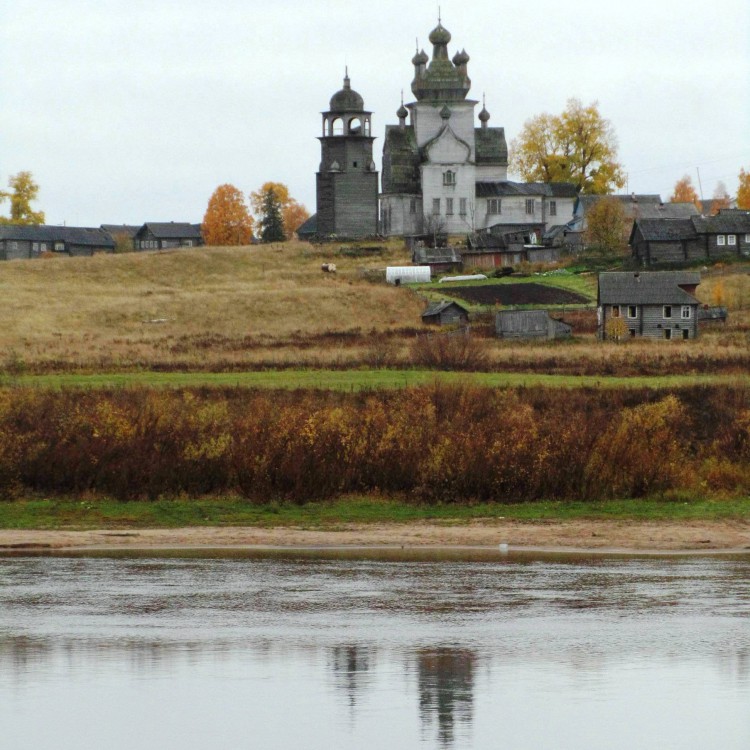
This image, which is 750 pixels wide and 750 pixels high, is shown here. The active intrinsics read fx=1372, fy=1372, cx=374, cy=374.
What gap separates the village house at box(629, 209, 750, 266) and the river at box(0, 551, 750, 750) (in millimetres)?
81486

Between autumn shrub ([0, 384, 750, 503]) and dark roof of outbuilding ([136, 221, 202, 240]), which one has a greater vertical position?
dark roof of outbuilding ([136, 221, 202, 240])

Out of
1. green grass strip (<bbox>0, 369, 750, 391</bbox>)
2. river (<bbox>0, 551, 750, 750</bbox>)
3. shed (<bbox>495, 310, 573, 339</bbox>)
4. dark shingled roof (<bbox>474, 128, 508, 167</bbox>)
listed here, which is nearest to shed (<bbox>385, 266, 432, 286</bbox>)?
dark shingled roof (<bbox>474, 128, 508, 167</bbox>)

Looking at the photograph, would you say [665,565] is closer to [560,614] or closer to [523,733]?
[560,614]

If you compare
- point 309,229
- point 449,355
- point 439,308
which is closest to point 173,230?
point 309,229

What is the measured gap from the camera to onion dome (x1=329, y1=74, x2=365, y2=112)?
115 meters

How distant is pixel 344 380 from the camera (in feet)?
151

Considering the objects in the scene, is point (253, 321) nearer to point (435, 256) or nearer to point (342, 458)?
point (435, 256)

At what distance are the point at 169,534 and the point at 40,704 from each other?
38.2ft

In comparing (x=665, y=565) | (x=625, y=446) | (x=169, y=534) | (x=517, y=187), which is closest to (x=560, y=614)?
(x=665, y=565)

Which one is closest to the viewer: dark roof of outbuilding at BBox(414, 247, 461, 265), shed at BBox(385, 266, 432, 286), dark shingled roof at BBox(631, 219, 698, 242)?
shed at BBox(385, 266, 432, 286)

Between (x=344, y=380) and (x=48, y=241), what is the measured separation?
11053 cm

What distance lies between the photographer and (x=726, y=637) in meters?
15.3

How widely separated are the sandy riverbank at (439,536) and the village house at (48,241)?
123 metres

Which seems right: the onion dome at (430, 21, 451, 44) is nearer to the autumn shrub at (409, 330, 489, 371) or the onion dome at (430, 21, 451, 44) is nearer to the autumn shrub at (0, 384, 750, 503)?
the autumn shrub at (409, 330, 489, 371)
